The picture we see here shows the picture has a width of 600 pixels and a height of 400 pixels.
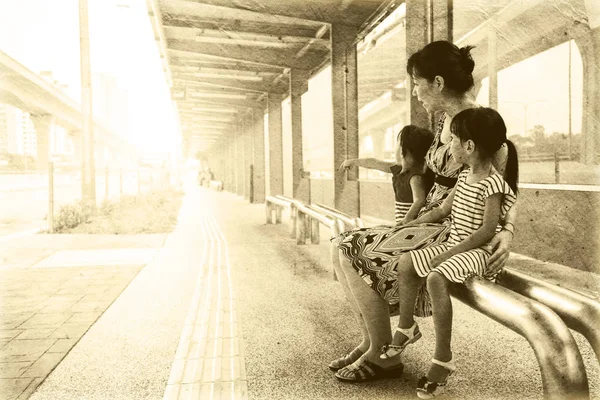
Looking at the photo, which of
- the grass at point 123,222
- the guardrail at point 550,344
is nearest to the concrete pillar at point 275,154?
the grass at point 123,222

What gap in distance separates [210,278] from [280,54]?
20.9 feet

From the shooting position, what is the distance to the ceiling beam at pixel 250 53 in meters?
10.0

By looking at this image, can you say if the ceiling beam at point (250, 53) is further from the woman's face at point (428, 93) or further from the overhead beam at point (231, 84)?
the woman's face at point (428, 93)

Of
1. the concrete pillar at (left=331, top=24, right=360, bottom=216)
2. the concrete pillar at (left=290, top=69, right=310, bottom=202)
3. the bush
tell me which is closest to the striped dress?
the concrete pillar at (left=331, top=24, right=360, bottom=216)

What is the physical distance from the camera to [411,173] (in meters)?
2.77

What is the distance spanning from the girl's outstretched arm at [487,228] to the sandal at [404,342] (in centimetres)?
50

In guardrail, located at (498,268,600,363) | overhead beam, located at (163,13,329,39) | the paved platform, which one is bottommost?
the paved platform

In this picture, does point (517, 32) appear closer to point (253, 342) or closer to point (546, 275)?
point (546, 275)

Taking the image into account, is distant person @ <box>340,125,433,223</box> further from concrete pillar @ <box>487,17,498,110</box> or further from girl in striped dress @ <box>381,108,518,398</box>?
concrete pillar @ <box>487,17,498,110</box>

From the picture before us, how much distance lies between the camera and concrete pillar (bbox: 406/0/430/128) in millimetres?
4336

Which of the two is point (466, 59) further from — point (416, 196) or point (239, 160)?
point (239, 160)

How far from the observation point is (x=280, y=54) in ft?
34.1

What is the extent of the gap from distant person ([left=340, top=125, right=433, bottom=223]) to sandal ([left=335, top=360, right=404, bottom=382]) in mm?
793

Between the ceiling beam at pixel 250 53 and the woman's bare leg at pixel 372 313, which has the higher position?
the ceiling beam at pixel 250 53
